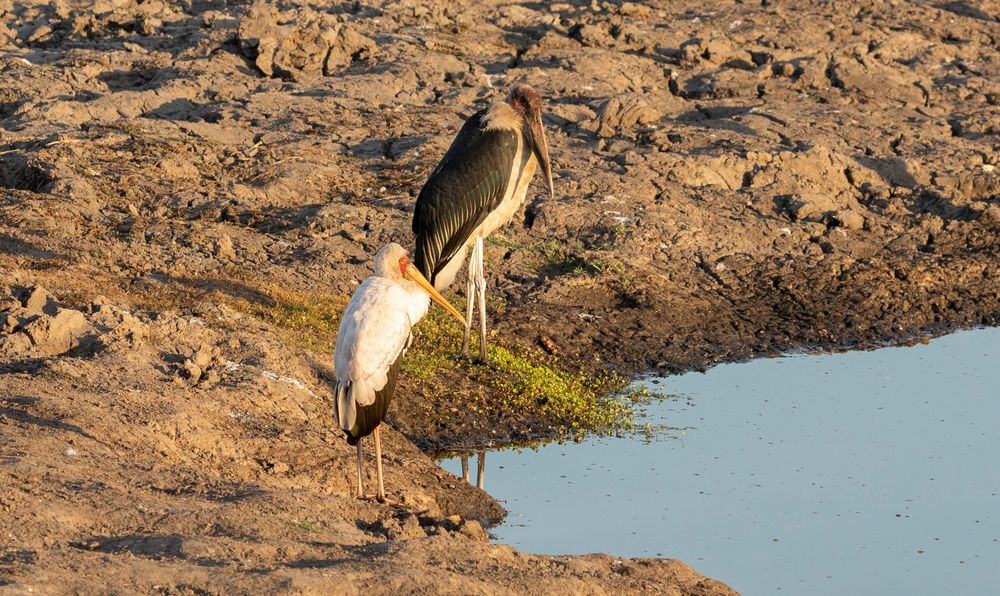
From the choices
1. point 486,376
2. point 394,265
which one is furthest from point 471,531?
point 486,376

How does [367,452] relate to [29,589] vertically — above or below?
below

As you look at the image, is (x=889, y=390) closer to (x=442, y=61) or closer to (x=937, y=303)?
(x=937, y=303)

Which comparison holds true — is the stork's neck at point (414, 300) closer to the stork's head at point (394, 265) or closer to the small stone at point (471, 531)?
the stork's head at point (394, 265)

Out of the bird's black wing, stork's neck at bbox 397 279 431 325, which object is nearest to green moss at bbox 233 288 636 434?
the bird's black wing

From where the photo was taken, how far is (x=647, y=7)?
48.2 ft

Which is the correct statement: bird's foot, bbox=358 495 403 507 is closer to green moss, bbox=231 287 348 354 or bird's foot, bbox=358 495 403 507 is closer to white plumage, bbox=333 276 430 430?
white plumage, bbox=333 276 430 430

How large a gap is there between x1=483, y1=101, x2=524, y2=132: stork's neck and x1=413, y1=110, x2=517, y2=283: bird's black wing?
0.03 m

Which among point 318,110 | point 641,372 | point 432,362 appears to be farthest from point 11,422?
point 318,110

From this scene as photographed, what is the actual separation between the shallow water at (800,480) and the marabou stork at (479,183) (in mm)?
1373

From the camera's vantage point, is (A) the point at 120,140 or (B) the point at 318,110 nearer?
(A) the point at 120,140

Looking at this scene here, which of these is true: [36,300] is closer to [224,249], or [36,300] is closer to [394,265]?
[224,249]

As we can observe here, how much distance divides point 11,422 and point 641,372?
4191mm

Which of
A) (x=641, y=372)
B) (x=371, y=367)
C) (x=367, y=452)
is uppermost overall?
(x=371, y=367)

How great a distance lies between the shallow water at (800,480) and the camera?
6.87 m
